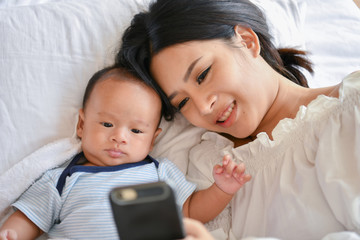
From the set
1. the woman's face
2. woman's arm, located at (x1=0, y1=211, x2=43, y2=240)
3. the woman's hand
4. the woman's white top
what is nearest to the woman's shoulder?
the woman's white top

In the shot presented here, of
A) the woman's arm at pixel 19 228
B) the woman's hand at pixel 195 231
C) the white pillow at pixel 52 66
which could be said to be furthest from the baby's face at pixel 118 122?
the woman's hand at pixel 195 231

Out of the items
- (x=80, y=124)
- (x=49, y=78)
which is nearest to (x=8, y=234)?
(x=80, y=124)

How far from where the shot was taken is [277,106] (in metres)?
1.20

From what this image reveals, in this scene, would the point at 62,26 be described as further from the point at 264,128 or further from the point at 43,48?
the point at 264,128

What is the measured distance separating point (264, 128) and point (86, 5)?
0.75 metres

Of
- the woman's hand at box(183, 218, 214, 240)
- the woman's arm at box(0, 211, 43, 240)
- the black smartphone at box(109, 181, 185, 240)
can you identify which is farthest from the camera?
the woman's arm at box(0, 211, 43, 240)

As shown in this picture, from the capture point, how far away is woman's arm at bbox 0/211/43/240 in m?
0.99

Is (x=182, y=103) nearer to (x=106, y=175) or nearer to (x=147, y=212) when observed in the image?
(x=106, y=175)

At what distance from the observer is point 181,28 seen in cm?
109

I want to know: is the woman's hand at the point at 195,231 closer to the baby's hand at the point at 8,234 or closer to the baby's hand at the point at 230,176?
the baby's hand at the point at 230,176

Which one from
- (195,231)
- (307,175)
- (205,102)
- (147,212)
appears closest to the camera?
(147,212)

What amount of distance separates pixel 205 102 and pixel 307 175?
34 cm

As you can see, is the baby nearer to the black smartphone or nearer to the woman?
the woman

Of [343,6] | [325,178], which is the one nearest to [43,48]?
[325,178]
